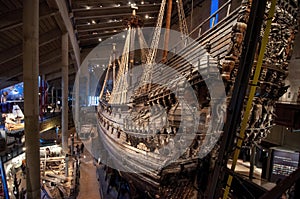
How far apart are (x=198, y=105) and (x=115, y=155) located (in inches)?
87.2

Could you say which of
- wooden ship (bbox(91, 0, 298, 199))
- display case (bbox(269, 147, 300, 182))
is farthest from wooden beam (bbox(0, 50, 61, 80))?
display case (bbox(269, 147, 300, 182))

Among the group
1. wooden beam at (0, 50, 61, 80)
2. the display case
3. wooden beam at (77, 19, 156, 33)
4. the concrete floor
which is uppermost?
wooden beam at (77, 19, 156, 33)

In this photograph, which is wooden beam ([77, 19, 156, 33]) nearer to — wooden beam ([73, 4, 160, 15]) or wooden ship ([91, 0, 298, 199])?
wooden beam ([73, 4, 160, 15])

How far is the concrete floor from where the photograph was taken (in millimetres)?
5363

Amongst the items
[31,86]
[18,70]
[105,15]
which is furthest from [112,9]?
[31,86]

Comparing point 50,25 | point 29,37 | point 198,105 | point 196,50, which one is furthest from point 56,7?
point 198,105

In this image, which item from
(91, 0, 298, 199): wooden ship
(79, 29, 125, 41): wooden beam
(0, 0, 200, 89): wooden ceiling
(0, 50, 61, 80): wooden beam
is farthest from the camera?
(79, 29, 125, 41): wooden beam

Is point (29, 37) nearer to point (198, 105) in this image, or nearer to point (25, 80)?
point (25, 80)

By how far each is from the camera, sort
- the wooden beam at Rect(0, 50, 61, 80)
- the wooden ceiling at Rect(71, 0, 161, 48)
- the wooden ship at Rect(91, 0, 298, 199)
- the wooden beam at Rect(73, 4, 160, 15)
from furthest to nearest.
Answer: the wooden beam at Rect(0, 50, 61, 80) → the wooden beam at Rect(73, 4, 160, 15) → the wooden ceiling at Rect(71, 0, 161, 48) → the wooden ship at Rect(91, 0, 298, 199)

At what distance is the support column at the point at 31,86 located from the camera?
186 inches

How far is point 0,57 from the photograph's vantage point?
8617 mm

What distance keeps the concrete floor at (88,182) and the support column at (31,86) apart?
4.16 ft

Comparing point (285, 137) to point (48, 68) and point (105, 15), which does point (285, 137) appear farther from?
point (48, 68)

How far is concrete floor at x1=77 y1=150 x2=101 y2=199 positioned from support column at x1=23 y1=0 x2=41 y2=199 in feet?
4.16
